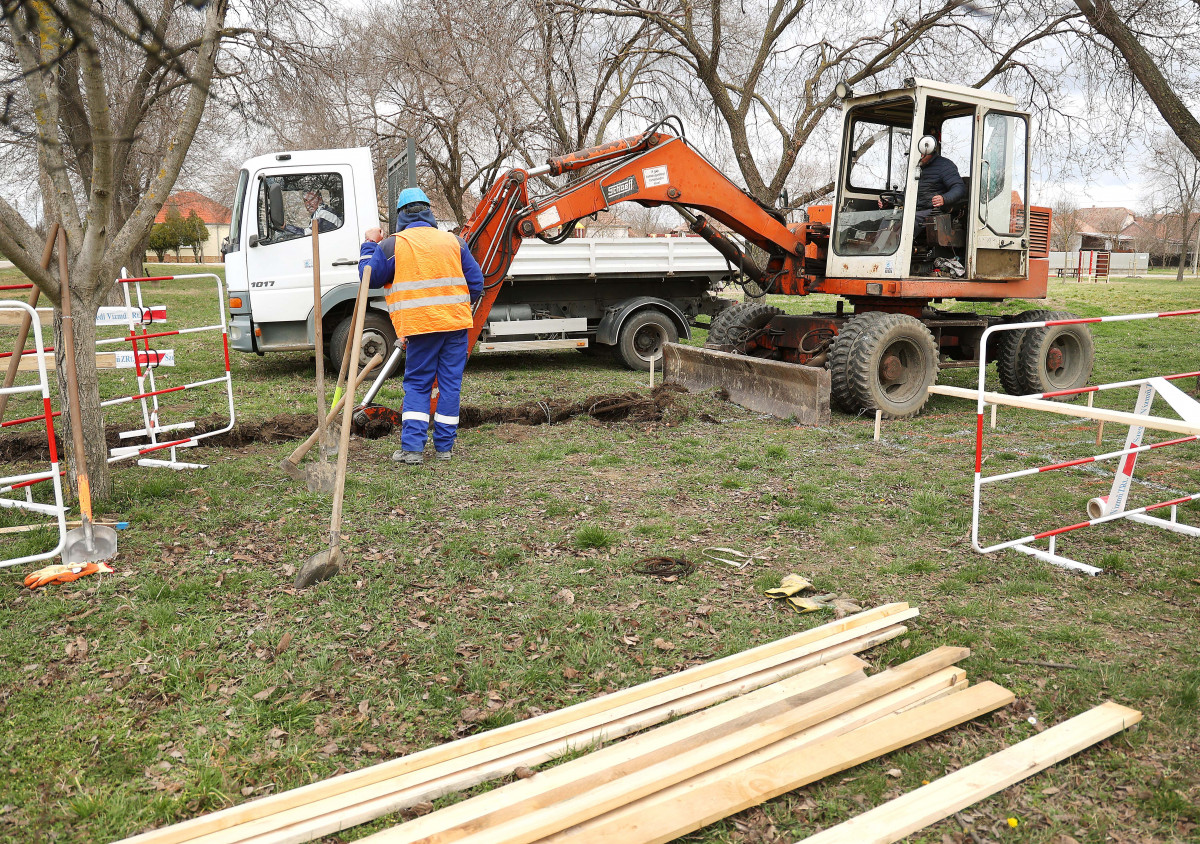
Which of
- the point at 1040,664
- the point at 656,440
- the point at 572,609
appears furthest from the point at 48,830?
the point at 656,440

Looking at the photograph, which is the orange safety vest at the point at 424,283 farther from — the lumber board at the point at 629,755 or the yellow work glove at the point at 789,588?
the lumber board at the point at 629,755

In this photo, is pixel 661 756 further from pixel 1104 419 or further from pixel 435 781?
pixel 1104 419

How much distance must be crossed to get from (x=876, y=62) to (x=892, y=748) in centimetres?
1662

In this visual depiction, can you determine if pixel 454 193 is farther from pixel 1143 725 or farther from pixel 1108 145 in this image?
pixel 1143 725

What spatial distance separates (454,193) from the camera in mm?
19016

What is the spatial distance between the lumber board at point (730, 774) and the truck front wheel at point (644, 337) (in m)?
8.02

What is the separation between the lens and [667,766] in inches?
109

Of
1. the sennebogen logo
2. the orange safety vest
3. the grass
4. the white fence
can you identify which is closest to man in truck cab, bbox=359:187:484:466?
the orange safety vest

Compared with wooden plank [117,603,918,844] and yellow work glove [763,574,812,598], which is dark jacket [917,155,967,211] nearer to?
yellow work glove [763,574,812,598]

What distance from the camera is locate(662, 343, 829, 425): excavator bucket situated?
795cm

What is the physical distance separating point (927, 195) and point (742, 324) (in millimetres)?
2283

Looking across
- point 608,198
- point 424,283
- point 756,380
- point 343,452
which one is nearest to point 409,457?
point 424,283

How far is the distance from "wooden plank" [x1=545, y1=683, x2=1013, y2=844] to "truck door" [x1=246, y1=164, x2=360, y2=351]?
837cm

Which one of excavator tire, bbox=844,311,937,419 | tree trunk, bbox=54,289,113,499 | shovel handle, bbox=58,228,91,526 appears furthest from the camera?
excavator tire, bbox=844,311,937,419
